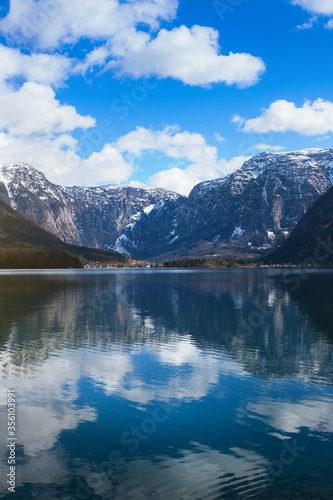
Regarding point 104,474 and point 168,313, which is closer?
point 104,474

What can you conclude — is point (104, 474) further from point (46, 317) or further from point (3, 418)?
point (46, 317)

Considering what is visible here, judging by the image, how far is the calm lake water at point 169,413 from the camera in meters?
21.5

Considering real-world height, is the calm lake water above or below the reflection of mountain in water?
below

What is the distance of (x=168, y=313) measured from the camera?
89.3 meters

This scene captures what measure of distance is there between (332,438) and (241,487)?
858 cm

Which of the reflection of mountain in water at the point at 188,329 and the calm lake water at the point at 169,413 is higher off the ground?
the reflection of mountain in water at the point at 188,329

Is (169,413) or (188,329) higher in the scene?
(188,329)

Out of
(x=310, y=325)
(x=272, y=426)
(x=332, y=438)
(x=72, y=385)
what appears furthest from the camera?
(x=310, y=325)

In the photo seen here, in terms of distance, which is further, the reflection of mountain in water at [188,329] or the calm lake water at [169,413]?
the reflection of mountain in water at [188,329]

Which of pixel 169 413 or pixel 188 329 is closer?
pixel 169 413

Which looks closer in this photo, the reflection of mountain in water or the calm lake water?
the calm lake water

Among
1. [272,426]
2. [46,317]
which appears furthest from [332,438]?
[46,317]

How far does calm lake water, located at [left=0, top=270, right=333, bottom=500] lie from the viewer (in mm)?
21500

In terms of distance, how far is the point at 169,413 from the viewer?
3109cm
